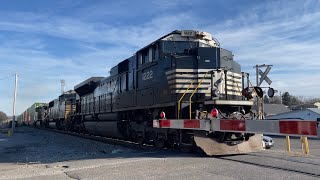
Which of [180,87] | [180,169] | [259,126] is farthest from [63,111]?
[259,126]

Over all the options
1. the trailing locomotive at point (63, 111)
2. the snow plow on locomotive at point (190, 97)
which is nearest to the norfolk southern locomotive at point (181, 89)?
the snow plow on locomotive at point (190, 97)

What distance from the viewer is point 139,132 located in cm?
1393

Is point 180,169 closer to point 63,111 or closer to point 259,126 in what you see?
point 259,126

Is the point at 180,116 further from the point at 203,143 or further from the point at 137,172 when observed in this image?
the point at 137,172

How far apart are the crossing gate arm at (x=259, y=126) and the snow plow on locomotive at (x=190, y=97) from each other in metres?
0.02

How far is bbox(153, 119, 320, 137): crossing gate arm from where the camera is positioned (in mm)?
5871

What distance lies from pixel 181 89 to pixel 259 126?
405cm

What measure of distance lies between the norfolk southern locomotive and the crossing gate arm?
58cm

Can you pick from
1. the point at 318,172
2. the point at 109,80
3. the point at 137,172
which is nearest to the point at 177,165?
the point at 137,172

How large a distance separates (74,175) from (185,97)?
14.3 feet

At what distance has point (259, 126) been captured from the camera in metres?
6.84

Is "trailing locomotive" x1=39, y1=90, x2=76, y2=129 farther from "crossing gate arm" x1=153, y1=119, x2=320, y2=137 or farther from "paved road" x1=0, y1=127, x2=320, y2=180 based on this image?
"crossing gate arm" x1=153, y1=119, x2=320, y2=137

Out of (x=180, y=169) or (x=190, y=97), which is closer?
(x=180, y=169)

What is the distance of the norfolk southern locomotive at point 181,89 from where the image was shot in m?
10.1
